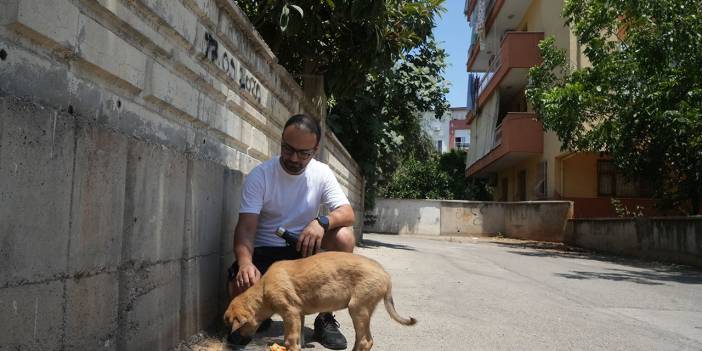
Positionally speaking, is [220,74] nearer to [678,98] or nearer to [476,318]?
[476,318]

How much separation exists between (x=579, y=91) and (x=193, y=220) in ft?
39.8

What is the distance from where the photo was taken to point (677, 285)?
8836 mm

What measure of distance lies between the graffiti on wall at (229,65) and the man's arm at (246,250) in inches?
46.2

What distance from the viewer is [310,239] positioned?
11.8ft

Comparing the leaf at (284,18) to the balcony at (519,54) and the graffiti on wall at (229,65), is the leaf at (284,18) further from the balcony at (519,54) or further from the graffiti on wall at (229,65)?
the balcony at (519,54)

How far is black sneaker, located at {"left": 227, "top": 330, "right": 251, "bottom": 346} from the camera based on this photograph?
3.18 metres

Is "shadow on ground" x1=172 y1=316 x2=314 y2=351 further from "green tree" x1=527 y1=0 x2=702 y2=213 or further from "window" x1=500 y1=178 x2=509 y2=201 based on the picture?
"window" x1=500 y1=178 x2=509 y2=201

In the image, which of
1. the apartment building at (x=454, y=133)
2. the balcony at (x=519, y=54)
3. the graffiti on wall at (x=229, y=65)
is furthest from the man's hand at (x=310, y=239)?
the apartment building at (x=454, y=133)

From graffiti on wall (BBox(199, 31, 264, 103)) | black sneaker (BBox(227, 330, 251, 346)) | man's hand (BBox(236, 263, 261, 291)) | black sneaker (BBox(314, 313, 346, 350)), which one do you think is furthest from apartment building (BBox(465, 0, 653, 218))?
black sneaker (BBox(227, 330, 251, 346))

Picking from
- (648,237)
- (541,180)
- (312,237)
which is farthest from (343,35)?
(541,180)

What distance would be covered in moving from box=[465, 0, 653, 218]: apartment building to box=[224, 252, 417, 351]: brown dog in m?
14.9

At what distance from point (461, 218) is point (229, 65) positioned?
79.0ft

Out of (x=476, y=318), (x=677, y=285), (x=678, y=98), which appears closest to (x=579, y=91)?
(x=678, y=98)

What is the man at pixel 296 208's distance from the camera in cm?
364
